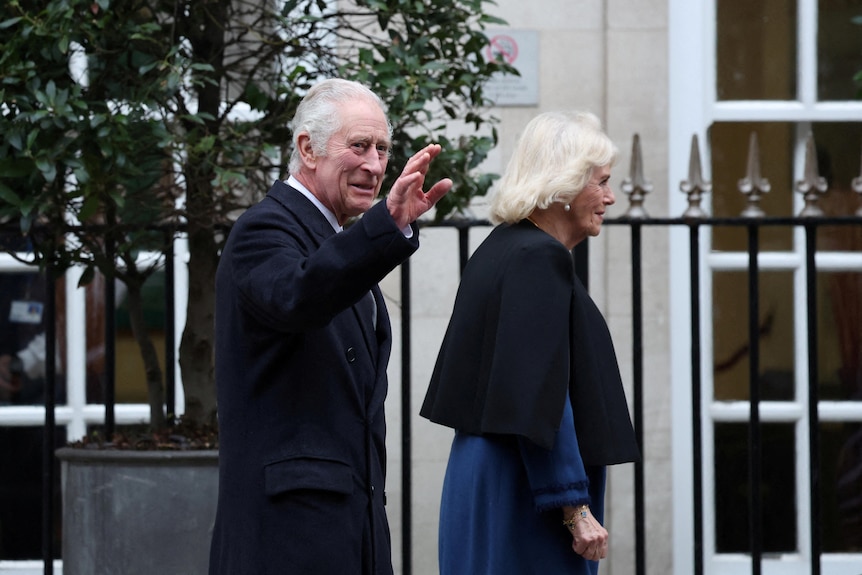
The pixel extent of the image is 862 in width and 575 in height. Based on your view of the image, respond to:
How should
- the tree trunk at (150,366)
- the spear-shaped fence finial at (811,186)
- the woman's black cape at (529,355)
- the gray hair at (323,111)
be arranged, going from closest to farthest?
the gray hair at (323,111)
the woman's black cape at (529,355)
the tree trunk at (150,366)
the spear-shaped fence finial at (811,186)

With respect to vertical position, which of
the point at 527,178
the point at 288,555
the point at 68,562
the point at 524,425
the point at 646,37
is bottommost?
the point at 68,562

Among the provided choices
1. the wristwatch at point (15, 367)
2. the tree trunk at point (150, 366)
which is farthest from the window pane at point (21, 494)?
the tree trunk at point (150, 366)

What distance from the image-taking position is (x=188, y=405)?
401 cm

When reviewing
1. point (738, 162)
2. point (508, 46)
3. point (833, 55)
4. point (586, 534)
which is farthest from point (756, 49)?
point (586, 534)

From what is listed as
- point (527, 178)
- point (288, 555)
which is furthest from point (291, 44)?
point (288, 555)

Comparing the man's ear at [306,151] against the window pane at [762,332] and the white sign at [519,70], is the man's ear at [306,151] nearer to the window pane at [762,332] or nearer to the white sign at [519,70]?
the white sign at [519,70]

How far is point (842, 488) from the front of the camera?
222 inches

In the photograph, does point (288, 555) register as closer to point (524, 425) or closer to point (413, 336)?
point (524, 425)

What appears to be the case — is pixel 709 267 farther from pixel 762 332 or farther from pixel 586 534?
pixel 586 534

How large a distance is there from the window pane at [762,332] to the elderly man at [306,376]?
310 centimetres

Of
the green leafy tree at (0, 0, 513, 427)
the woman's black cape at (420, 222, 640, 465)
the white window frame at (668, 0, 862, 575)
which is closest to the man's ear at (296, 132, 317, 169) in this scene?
the woman's black cape at (420, 222, 640, 465)

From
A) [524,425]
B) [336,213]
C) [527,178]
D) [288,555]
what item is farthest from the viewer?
[527,178]

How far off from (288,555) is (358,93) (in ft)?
2.96

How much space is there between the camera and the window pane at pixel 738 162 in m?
5.58
